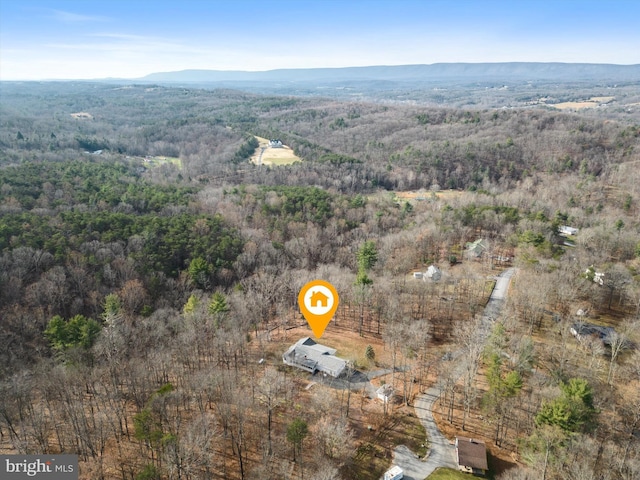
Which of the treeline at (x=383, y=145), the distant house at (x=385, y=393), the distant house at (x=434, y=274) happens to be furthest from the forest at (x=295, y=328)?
the treeline at (x=383, y=145)

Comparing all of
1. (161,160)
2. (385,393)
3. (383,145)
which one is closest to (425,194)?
(383,145)

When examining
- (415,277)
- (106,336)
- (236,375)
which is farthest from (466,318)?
(106,336)

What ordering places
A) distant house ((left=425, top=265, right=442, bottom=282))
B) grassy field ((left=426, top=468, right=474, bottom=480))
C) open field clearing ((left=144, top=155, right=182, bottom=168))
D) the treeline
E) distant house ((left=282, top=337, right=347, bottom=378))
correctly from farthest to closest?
open field clearing ((left=144, top=155, right=182, bottom=168)), the treeline, distant house ((left=425, top=265, right=442, bottom=282)), distant house ((left=282, top=337, right=347, bottom=378)), grassy field ((left=426, top=468, right=474, bottom=480))

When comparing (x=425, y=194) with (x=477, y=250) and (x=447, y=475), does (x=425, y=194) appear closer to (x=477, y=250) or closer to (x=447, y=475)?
(x=477, y=250)

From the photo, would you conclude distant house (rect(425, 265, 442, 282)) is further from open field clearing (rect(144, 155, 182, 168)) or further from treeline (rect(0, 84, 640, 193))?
open field clearing (rect(144, 155, 182, 168))

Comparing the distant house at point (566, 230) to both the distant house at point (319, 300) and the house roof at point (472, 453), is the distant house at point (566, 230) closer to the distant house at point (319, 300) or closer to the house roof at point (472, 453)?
the distant house at point (319, 300)


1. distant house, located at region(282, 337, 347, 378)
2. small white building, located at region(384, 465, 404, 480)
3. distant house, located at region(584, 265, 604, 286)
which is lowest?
small white building, located at region(384, 465, 404, 480)

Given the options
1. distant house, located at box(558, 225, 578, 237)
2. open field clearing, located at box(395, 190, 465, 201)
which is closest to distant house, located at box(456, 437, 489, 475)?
distant house, located at box(558, 225, 578, 237)
